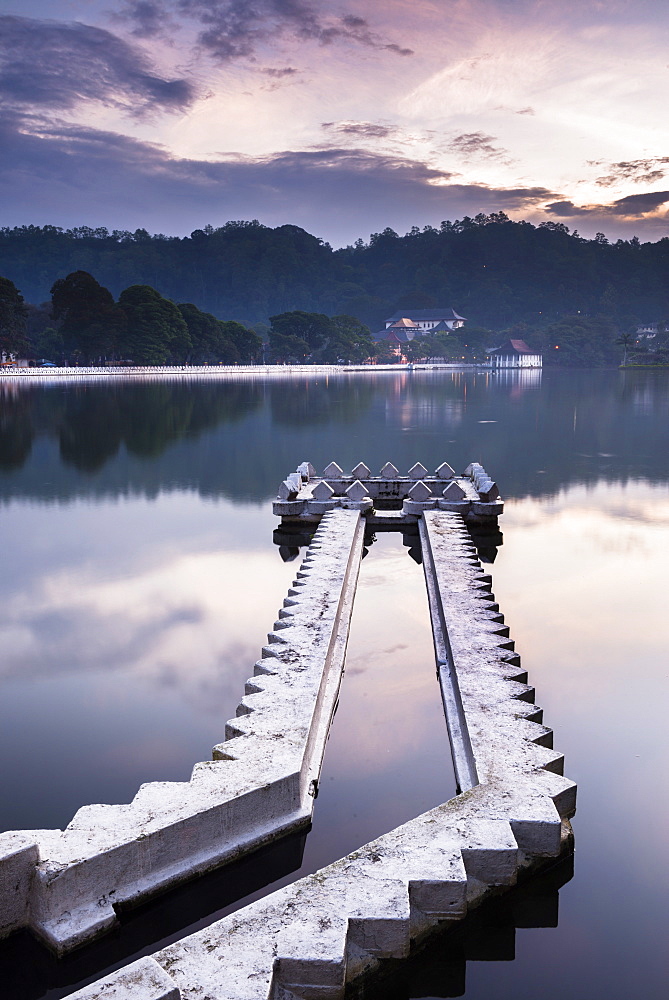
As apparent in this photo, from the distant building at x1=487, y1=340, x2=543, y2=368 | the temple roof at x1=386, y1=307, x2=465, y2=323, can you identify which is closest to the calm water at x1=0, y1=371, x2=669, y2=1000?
the distant building at x1=487, y1=340, x2=543, y2=368

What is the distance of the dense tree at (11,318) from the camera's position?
73.4 m

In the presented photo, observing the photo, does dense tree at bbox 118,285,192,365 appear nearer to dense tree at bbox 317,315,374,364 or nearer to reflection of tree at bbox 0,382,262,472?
dense tree at bbox 317,315,374,364

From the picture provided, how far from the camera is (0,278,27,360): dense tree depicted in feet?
241

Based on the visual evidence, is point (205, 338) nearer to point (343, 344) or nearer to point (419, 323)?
point (343, 344)

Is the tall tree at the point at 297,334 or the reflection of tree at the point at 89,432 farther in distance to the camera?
the tall tree at the point at 297,334

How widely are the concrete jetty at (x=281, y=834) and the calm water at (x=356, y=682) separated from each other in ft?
0.39

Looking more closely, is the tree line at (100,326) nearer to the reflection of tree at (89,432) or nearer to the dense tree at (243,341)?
the dense tree at (243,341)

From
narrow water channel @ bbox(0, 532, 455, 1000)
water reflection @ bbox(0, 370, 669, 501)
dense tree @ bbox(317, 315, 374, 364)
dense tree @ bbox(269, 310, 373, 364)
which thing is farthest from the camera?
dense tree @ bbox(317, 315, 374, 364)

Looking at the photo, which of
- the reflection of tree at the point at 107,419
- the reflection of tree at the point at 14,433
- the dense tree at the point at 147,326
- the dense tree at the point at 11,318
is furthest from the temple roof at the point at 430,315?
the reflection of tree at the point at 14,433

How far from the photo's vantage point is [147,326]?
265ft

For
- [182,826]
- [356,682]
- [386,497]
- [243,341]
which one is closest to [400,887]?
[182,826]

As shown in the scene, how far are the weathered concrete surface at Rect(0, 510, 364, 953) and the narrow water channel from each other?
74mm

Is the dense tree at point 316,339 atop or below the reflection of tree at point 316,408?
atop

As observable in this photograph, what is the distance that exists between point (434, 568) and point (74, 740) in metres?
4.09
